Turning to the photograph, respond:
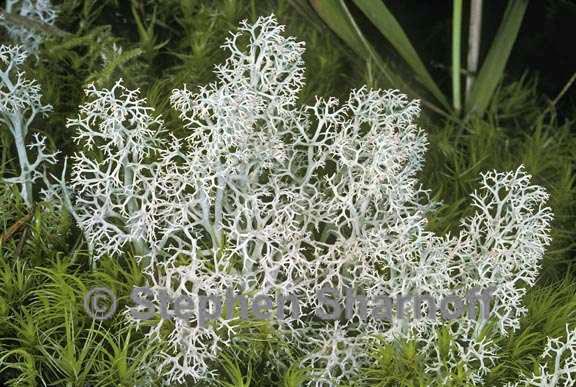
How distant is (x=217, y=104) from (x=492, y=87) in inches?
23.0

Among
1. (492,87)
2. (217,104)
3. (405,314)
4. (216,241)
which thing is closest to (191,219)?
(216,241)

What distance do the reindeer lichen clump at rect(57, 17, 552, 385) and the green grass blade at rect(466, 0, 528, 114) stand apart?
372 mm

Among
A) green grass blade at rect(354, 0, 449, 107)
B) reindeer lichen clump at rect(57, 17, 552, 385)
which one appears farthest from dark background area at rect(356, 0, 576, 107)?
reindeer lichen clump at rect(57, 17, 552, 385)

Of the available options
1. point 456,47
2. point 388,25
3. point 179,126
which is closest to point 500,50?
point 456,47

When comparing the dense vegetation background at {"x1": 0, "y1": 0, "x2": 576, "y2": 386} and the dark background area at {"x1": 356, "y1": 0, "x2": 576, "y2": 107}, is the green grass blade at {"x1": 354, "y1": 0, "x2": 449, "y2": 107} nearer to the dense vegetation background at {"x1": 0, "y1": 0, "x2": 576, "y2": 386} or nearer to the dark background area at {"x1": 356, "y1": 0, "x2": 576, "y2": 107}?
the dense vegetation background at {"x1": 0, "y1": 0, "x2": 576, "y2": 386}

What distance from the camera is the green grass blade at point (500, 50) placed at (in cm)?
130

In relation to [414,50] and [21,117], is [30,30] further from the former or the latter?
[414,50]

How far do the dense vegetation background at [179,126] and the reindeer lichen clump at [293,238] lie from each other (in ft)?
0.11

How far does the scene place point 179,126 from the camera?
3.84 feet

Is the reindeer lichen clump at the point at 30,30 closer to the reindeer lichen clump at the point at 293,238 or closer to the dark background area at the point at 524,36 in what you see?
the reindeer lichen clump at the point at 293,238

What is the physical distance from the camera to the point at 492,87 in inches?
52.5

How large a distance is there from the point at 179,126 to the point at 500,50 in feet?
1.65

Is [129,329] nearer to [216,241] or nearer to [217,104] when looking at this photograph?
[216,241]

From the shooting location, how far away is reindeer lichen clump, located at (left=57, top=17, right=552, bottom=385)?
0.91 m
